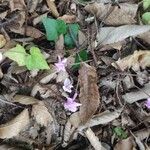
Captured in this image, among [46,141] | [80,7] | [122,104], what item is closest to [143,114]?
[122,104]

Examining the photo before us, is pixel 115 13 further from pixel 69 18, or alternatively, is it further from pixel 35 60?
pixel 35 60

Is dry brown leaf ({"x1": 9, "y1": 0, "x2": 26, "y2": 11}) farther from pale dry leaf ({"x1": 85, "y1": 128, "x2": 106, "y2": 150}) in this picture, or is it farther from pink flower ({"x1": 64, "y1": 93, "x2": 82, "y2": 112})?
pale dry leaf ({"x1": 85, "y1": 128, "x2": 106, "y2": 150})

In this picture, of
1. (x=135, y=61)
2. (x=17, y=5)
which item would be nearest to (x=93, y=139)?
(x=135, y=61)

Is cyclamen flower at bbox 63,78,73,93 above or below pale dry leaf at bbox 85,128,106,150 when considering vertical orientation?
above

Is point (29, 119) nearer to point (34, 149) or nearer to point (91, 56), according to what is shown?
point (34, 149)

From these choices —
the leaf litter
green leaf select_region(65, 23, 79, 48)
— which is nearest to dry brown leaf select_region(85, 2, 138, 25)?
the leaf litter

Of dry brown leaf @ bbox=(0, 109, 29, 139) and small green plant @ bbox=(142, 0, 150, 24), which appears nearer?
dry brown leaf @ bbox=(0, 109, 29, 139)

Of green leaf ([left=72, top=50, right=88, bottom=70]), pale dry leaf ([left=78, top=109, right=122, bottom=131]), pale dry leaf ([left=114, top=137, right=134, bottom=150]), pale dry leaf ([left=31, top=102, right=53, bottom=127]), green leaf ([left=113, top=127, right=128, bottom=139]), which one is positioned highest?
green leaf ([left=72, top=50, right=88, bottom=70])
